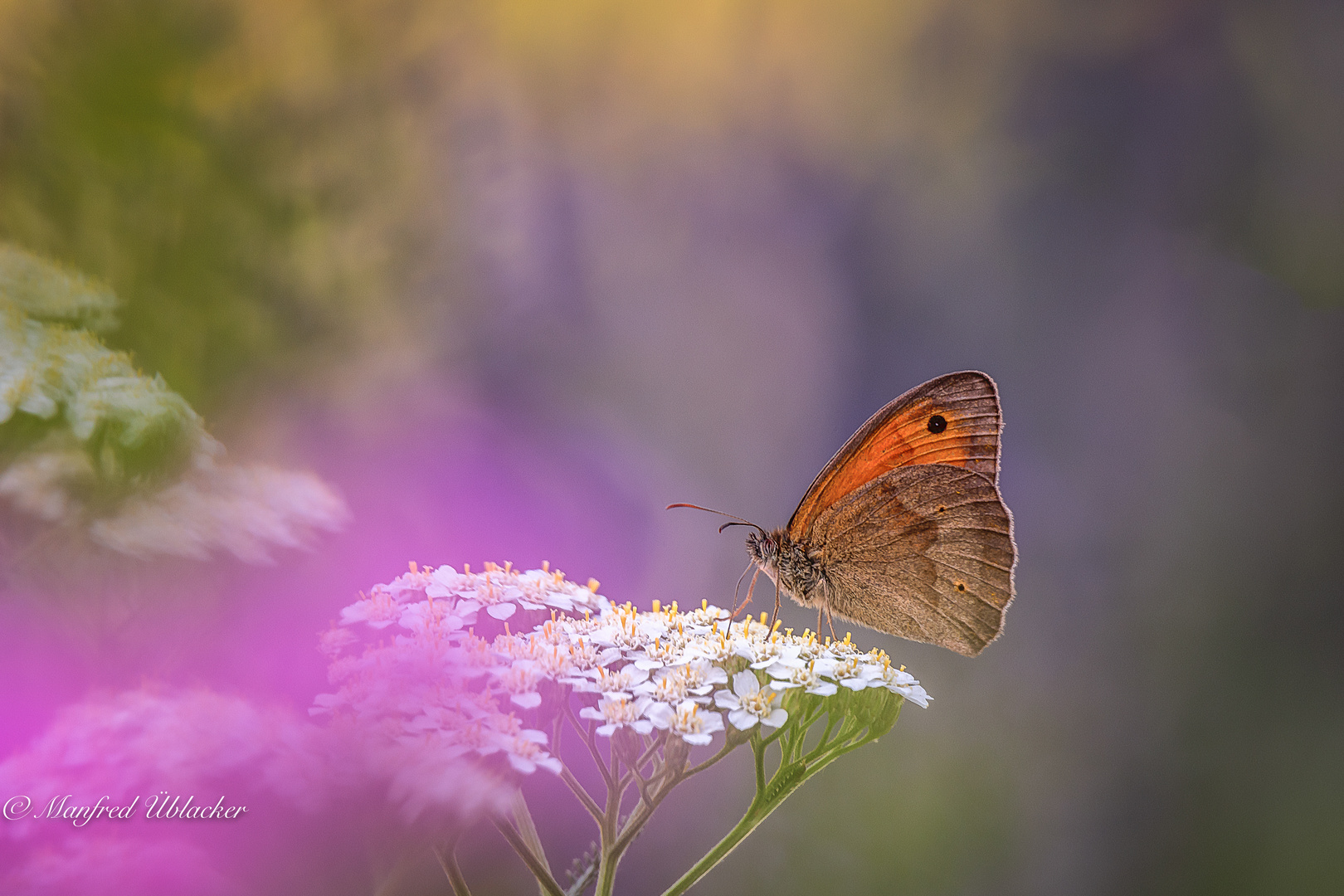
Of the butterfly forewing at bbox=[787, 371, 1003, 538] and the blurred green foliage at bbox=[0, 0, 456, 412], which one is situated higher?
the butterfly forewing at bbox=[787, 371, 1003, 538]

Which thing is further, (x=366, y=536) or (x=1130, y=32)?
(x=1130, y=32)

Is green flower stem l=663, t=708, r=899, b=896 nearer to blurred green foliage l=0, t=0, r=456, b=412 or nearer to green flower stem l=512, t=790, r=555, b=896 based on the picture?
green flower stem l=512, t=790, r=555, b=896

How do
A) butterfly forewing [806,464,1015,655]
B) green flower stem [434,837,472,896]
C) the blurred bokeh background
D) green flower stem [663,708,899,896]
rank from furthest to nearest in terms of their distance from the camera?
the blurred bokeh background
butterfly forewing [806,464,1015,655]
green flower stem [663,708,899,896]
green flower stem [434,837,472,896]

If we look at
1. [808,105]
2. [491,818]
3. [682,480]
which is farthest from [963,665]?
[491,818]

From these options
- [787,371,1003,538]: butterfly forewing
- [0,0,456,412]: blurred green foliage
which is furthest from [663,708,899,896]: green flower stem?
[0,0,456,412]: blurred green foliage

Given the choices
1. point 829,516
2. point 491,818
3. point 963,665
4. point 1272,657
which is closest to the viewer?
point 491,818

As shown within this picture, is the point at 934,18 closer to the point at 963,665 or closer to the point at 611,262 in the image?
the point at 611,262

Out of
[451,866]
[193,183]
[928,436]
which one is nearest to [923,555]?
[928,436]
